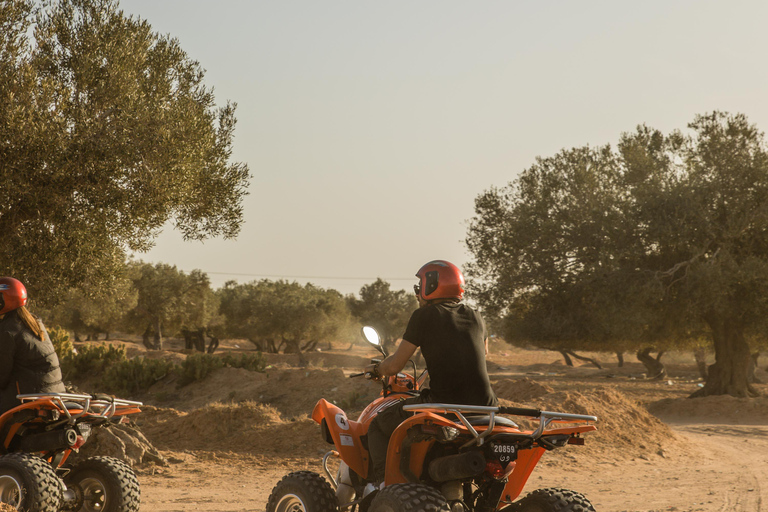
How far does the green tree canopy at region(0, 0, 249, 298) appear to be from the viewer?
10.8 m

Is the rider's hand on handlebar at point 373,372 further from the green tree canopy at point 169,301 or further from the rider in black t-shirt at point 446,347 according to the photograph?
the green tree canopy at point 169,301

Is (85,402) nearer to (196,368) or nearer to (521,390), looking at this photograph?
(521,390)

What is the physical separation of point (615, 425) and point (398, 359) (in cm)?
1010

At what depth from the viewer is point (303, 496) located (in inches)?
190

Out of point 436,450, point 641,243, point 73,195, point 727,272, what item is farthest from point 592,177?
point 436,450

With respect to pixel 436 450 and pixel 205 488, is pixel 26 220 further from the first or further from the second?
pixel 436 450

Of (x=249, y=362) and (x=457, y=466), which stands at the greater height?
(x=457, y=466)

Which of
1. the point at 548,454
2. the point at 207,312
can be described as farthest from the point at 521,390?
the point at 207,312

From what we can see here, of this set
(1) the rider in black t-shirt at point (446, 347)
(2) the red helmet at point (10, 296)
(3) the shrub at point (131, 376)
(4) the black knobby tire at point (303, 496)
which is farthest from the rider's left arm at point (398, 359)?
(3) the shrub at point (131, 376)

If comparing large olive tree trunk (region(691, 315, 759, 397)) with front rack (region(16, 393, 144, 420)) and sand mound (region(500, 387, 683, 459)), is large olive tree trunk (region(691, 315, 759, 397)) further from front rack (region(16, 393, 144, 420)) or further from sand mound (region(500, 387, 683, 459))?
front rack (region(16, 393, 144, 420))

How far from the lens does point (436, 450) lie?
4.38m

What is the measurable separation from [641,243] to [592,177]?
2918mm

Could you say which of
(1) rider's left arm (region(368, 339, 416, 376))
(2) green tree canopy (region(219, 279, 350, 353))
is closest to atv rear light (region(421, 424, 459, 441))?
(1) rider's left arm (region(368, 339, 416, 376))

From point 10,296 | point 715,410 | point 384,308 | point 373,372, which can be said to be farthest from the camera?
point 384,308
